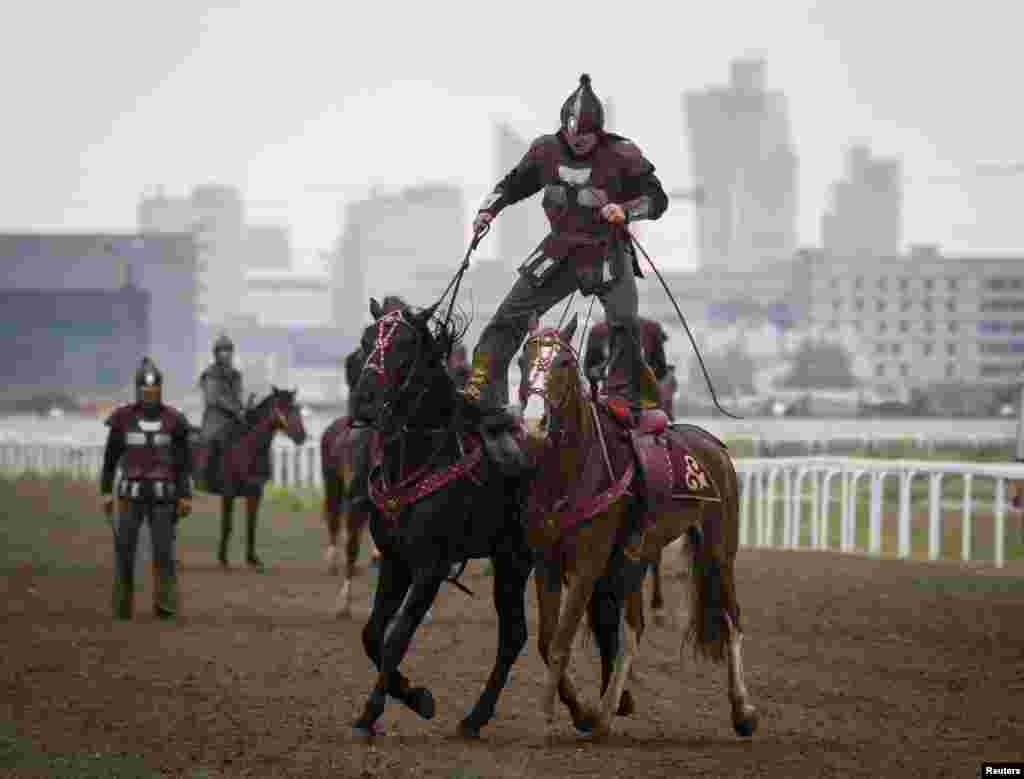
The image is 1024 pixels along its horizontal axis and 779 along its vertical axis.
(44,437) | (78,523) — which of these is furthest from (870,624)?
(44,437)

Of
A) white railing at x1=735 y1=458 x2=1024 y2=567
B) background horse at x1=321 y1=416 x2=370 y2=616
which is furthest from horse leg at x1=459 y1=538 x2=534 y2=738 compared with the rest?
white railing at x1=735 y1=458 x2=1024 y2=567

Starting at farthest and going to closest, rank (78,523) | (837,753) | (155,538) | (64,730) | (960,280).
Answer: (960,280) < (78,523) < (155,538) < (64,730) < (837,753)

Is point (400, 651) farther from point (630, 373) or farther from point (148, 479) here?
point (148, 479)

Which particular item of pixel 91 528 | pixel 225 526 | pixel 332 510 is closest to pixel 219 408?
pixel 225 526

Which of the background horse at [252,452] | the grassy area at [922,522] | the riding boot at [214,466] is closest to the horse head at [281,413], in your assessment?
the background horse at [252,452]

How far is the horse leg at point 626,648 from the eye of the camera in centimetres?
1053

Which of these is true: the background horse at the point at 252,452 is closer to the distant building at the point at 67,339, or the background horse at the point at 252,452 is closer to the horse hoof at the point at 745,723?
the horse hoof at the point at 745,723

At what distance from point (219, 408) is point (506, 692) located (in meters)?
13.2

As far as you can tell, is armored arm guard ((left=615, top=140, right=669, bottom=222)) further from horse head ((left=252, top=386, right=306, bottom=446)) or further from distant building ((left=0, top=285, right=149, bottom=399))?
distant building ((left=0, top=285, right=149, bottom=399))

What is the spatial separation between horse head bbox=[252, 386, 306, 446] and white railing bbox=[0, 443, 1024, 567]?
6730 mm

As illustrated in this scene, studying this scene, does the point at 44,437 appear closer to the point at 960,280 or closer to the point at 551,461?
the point at 551,461

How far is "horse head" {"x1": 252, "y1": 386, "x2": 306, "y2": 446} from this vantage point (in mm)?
24938

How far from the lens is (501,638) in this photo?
10828 millimetres

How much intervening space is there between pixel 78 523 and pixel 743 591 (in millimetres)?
14205
